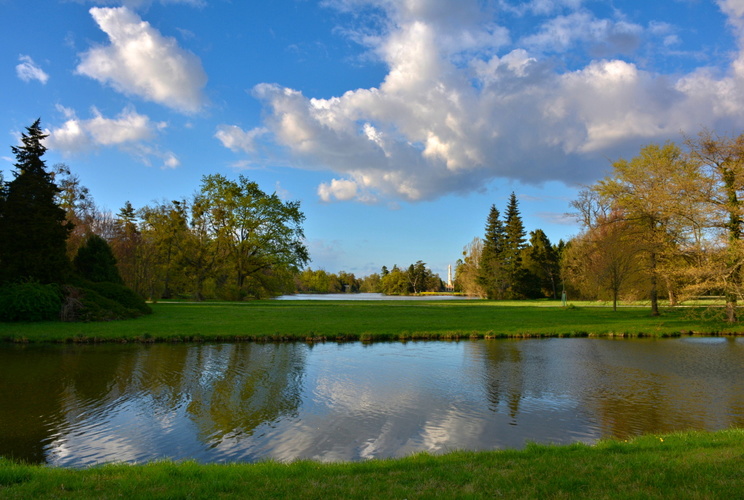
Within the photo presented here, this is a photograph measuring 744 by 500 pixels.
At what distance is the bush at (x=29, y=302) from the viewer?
2172 centimetres

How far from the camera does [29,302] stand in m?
21.9

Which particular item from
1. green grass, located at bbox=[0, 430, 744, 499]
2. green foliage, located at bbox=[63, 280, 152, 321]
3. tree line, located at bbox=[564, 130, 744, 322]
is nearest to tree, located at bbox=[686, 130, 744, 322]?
tree line, located at bbox=[564, 130, 744, 322]

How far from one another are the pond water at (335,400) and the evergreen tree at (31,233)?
7.37m

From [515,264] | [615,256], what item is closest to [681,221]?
[615,256]

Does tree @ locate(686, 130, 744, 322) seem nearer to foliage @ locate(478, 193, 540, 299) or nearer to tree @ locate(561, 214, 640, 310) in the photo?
tree @ locate(561, 214, 640, 310)

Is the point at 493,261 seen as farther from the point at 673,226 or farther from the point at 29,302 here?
the point at 29,302

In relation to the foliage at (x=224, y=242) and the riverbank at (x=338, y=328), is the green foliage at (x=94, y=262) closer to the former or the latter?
the riverbank at (x=338, y=328)

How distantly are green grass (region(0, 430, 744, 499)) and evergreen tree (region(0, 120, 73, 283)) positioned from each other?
21.9m

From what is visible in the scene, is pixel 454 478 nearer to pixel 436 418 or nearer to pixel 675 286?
pixel 436 418

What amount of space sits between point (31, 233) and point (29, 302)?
4340 mm

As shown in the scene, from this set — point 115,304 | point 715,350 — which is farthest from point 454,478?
point 115,304

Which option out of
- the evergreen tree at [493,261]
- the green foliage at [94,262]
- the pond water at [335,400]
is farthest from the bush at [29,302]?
the evergreen tree at [493,261]

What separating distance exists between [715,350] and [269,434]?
720 inches

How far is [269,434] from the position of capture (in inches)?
327
